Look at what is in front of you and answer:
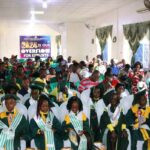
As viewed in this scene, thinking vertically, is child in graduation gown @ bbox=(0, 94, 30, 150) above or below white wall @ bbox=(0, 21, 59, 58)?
below

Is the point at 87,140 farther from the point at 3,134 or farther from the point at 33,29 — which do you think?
the point at 33,29

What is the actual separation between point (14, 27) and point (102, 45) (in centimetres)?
817

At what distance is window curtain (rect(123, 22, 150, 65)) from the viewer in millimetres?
8648

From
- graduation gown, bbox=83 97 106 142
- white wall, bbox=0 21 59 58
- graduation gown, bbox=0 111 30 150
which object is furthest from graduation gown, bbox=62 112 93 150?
white wall, bbox=0 21 59 58

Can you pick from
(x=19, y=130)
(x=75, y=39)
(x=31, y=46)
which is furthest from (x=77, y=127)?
(x=31, y=46)

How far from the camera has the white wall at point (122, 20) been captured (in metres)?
8.92

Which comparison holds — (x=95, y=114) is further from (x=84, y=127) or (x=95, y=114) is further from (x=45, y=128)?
(x=45, y=128)

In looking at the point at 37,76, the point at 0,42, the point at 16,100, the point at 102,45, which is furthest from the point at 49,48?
the point at 16,100

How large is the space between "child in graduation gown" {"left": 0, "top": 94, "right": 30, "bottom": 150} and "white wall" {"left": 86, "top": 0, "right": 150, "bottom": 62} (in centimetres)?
542

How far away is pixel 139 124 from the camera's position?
4398 mm

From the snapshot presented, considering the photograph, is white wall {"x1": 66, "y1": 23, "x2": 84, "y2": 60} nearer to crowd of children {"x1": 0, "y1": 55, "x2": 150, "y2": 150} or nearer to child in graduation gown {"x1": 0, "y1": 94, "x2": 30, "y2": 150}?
crowd of children {"x1": 0, "y1": 55, "x2": 150, "y2": 150}

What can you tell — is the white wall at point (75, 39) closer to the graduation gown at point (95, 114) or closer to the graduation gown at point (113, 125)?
the graduation gown at point (95, 114)

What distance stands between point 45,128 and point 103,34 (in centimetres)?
879

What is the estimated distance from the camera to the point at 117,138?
4.36 meters
